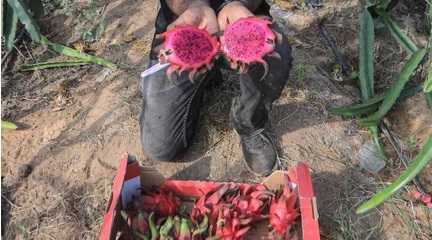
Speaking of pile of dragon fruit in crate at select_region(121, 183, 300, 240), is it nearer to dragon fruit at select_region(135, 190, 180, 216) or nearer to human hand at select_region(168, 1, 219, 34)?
dragon fruit at select_region(135, 190, 180, 216)

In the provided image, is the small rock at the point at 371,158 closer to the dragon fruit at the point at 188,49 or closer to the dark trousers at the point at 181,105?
the dark trousers at the point at 181,105

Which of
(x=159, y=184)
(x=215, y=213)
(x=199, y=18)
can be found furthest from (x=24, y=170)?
(x=199, y=18)

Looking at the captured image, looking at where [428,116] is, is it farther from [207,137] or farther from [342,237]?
[207,137]

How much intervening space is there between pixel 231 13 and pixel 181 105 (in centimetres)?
43

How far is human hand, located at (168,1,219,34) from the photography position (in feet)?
5.72

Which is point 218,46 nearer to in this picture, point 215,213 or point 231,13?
point 231,13

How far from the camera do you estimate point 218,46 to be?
5.31 feet

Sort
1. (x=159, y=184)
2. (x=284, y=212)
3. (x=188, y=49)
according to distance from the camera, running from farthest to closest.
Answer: (x=159, y=184)
(x=284, y=212)
(x=188, y=49)

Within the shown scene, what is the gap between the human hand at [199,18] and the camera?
1.74 metres

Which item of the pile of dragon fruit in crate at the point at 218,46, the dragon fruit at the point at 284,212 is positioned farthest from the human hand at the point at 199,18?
the dragon fruit at the point at 284,212

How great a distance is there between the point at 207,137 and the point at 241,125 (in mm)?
211

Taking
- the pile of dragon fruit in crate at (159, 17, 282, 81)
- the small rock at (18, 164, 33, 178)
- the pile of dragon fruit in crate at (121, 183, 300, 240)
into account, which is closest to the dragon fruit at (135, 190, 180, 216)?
the pile of dragon fruit in crate at (121, 183, 300, 240)

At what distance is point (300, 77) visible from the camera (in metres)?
2.41

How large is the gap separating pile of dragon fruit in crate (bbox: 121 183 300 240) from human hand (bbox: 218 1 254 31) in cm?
56
